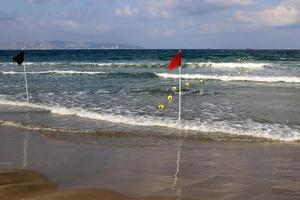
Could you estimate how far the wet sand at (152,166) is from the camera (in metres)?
6.52

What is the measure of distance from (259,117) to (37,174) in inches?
329

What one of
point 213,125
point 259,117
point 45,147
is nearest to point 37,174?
point 45,147

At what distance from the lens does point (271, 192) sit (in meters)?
6.49

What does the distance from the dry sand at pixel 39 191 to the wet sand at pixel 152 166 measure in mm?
14

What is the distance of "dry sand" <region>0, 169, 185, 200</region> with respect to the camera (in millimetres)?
6109

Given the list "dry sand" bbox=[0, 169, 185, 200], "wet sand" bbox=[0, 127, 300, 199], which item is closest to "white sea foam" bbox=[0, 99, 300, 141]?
"wet sand" bbox=[0, 127, 300, 199]

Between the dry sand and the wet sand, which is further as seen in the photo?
the wet sand

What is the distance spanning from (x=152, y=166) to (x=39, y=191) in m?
2.29

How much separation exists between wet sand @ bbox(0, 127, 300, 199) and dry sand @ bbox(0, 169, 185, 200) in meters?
0.01

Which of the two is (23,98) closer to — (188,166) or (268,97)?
(268,97)

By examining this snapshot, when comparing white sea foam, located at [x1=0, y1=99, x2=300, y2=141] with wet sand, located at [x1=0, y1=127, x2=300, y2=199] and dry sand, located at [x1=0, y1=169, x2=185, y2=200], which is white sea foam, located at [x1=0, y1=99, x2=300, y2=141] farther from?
dry sand, located at [x1=0, y1=169, x2=185, y2=200]

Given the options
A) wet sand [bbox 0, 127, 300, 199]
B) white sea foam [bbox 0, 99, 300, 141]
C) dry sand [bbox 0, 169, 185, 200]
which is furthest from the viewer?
white sea foam [bbox 0, 99, 300, 141]

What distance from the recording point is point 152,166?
26.4ft

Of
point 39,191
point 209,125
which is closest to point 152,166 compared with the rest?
point 39,191
